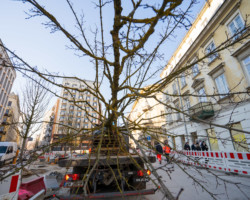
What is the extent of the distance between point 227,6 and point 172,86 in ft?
33.7

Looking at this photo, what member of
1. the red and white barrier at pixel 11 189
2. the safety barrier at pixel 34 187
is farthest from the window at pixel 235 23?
the safety barrier at pixel 34 187

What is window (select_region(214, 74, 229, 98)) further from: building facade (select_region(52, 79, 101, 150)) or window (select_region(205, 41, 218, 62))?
building facade (select_region(52, 79, 101, 150))

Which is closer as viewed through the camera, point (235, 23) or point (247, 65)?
point (247, 65)

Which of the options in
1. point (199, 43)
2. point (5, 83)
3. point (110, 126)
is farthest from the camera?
point (5, 83)

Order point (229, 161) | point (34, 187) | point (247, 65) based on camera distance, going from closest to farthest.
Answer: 1. point (34, 187)
2. point (229, 161)
3. point (247, 65)

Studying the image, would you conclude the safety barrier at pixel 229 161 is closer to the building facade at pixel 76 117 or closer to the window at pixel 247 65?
the building facade at pixel 76 117

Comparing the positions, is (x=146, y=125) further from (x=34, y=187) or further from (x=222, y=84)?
(x=222, y=84)

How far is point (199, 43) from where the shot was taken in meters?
12.6

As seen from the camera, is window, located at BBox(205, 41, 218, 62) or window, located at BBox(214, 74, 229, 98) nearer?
window, located at BBox(205, 41, 218, 62)

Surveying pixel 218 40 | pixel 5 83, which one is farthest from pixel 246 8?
pixel 5 83

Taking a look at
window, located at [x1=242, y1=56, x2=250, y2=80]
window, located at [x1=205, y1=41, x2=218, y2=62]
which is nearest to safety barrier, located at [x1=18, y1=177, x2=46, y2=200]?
window, located at [x1=205, y1=41, x2=218, y2=62]

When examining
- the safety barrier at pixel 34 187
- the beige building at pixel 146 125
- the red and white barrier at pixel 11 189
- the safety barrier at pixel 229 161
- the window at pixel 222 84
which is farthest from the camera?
the window at pixel 222 84

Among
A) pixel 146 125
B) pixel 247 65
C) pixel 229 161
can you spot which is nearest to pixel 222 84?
pixel 247 65

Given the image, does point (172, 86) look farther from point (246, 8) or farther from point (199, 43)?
point (246, 8)
